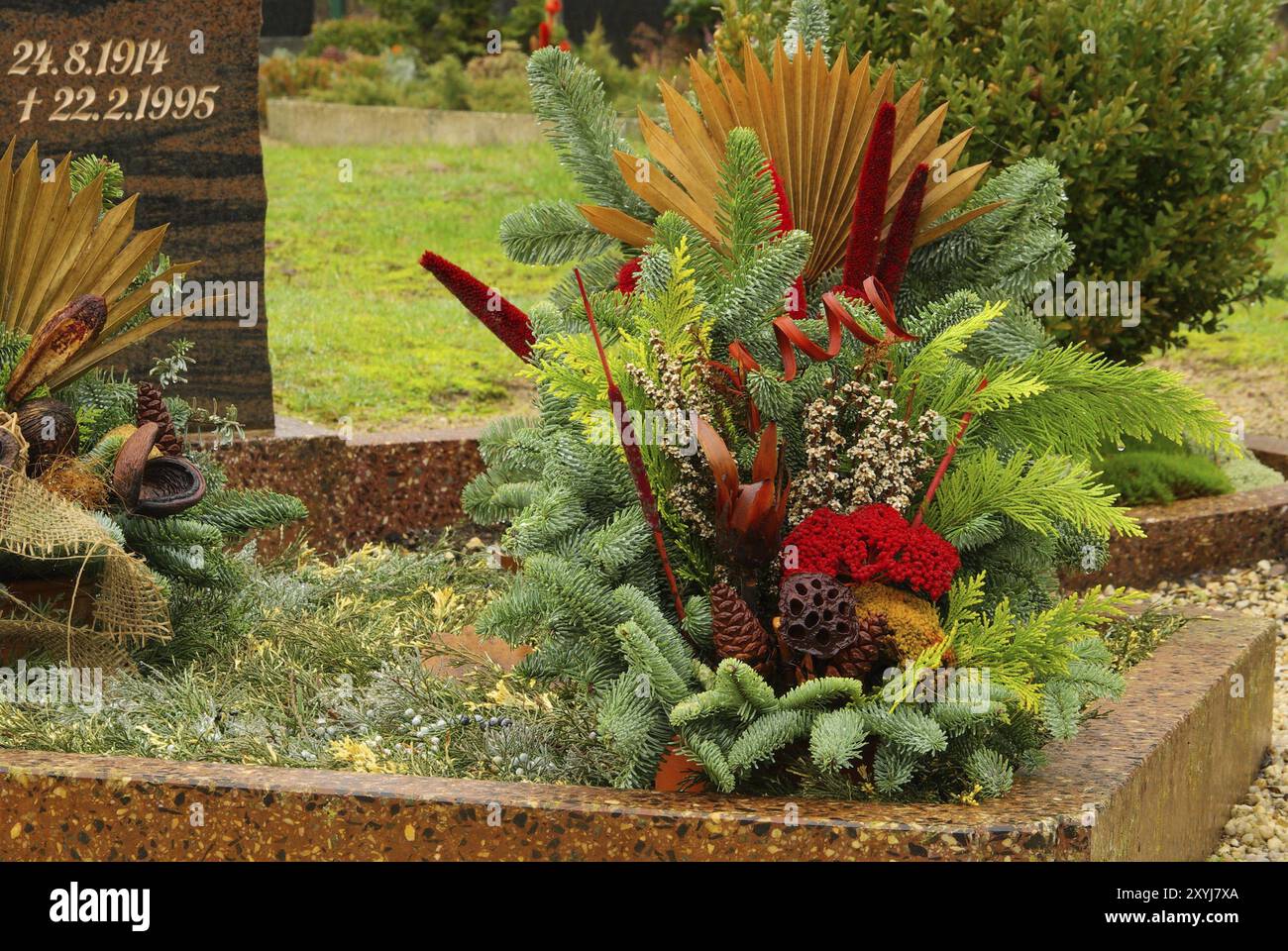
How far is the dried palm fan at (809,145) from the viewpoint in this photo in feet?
11.2

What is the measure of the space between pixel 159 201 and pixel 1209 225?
12.3 ft

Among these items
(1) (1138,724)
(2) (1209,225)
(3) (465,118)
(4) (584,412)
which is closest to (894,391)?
(4) (584,412)

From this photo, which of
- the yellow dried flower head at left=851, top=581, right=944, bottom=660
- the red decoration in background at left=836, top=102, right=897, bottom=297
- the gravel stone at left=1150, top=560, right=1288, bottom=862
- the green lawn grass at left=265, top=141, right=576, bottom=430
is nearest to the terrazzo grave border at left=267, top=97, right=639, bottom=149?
the green lawn grass at left=265, top=141, right=576, bottom=430

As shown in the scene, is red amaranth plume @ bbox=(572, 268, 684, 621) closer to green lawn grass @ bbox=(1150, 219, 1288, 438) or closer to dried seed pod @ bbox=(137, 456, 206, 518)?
dried seed pod @ bbox=(137, 456, 206, 518)

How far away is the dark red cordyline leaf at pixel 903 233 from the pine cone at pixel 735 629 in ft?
2.66

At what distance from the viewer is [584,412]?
9.95ft

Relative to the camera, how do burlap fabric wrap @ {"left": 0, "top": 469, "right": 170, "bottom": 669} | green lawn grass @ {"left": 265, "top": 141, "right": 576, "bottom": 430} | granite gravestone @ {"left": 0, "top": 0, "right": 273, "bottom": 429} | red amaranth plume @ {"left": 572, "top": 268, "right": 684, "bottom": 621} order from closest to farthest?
red amaranth plume @ {"left": 572, "top": 268, "right": 684, "bottom": 621}, burlap fabric wrap @ {"left": 0, "top": 469, "right": 170, "bottom": 669}, granite gravestone @ {"left": 0, "top": 0, "right": 273, "bottom": 429}, green lawn grass @ {"left": 265, "top": 141, "right": 576, "bottom": 430}

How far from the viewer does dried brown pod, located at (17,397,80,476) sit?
362 cm

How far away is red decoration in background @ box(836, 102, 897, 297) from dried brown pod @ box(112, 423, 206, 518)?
5.11ft

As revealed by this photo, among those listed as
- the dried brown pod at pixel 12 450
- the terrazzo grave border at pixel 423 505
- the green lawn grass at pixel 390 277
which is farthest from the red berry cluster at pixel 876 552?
the green lawn grass at pixel 390 277
